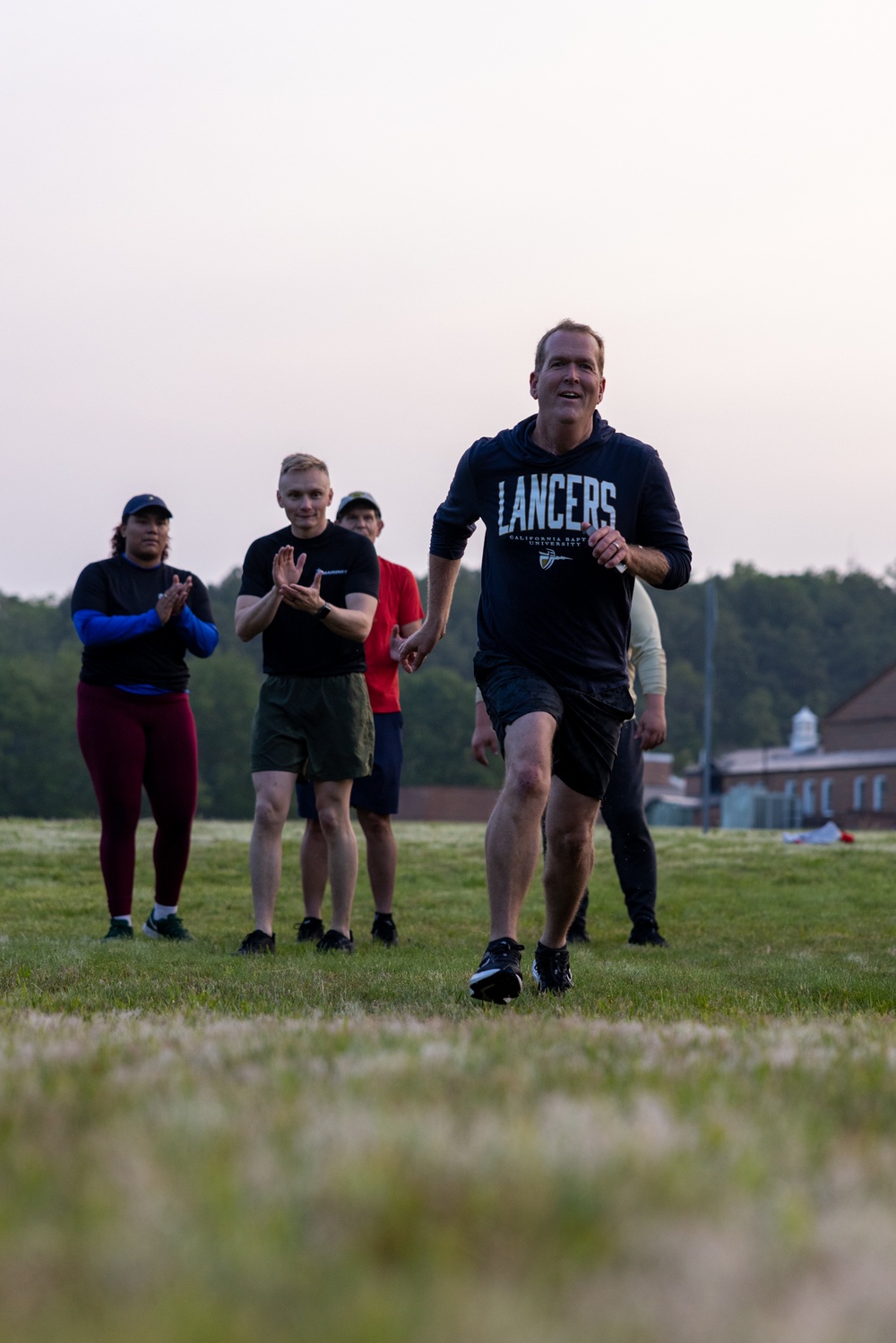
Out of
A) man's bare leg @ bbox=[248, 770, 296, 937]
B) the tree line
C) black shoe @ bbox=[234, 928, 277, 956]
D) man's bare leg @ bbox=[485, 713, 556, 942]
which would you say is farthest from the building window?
man's bare leg @ bbox=[485, 713, 556, 942]

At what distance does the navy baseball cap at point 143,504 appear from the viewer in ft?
32.8

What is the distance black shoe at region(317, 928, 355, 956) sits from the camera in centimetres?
875

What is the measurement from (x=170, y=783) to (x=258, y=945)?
176 centimetres

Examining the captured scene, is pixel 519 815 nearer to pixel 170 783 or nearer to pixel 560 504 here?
pixel 560 504

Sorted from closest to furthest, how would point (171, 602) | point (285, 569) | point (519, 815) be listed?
1. point (519, 815)
2. point (285, 569)
3. point (171, 602)

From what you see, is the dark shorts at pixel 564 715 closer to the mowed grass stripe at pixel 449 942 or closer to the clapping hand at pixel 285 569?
the mowed grass stripe at pixel 449 942

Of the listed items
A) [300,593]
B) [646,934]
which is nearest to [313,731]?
[300,593]

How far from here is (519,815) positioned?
5879mm

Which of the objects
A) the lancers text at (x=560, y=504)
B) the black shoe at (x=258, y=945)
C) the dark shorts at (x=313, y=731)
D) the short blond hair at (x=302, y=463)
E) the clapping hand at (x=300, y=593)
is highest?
the short blond hair at (x=302, y=463)

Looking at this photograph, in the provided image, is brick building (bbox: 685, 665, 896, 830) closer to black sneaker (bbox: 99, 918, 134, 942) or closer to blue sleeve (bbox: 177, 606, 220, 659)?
blue sleeve (bbox: 177, 606, 220, 659)

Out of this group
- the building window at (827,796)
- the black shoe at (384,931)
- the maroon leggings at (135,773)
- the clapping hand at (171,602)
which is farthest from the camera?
the building window at (827,796)

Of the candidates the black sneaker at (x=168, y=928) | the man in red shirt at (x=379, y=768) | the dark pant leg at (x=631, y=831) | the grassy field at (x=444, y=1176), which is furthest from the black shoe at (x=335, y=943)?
the grassy field at (x=444, y=1176)

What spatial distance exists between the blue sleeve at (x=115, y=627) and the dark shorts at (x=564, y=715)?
373 centimetres

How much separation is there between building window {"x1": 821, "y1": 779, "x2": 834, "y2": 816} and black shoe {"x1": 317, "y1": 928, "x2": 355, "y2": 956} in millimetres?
81644
